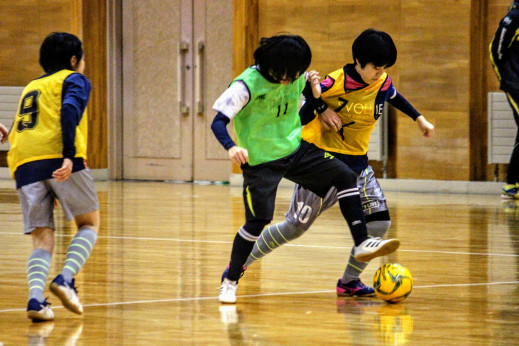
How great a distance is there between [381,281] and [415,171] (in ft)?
19.9

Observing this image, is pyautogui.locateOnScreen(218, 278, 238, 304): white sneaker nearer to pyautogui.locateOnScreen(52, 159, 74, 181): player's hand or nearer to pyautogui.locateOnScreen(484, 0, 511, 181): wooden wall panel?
pyautogui.locateOnScreen(52, 159, 74, 181): player's hand

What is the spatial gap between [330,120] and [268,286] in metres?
0.84

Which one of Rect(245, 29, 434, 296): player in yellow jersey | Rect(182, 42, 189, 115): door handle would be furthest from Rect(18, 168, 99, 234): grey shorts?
Rect(182, 42, 189, 115): door handle

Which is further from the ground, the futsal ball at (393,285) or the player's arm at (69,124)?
the player's arm at (69,124)

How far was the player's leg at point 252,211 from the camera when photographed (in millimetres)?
4145

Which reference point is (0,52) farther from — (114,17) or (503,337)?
(503,337)

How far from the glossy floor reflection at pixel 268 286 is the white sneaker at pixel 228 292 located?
2.5 inches

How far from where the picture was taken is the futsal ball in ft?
13.6

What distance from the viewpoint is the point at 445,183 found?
1000cm

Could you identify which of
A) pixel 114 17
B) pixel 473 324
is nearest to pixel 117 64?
pixel 114 17

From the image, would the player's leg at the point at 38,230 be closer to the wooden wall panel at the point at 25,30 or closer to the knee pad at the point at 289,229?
the knee pad at the point at 289,229

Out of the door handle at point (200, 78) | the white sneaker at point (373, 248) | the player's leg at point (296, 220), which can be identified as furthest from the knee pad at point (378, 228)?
the door handle at point (200, 78)

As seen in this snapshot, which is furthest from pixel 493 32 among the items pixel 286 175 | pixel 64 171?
pixel 64 171

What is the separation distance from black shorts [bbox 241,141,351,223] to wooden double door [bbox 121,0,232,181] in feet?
22.8
